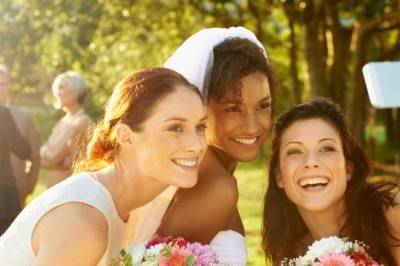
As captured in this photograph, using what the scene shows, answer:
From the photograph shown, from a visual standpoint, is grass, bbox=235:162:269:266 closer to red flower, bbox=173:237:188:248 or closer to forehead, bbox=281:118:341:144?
forehead, bbox=281:118:341:144

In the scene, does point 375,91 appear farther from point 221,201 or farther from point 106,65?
point 106,65

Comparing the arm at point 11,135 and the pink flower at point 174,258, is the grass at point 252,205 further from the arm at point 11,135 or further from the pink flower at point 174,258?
the arm at point 11,135

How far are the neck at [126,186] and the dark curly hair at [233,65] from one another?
2.01 feet

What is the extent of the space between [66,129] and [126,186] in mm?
4611

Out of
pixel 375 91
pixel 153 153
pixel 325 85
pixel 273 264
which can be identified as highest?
pixel 325 85

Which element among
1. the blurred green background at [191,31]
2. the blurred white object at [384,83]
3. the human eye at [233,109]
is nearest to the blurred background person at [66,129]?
the blurred green background at [191,31]

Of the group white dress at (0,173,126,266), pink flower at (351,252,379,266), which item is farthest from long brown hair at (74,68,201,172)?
pink flower at (351,252,379,266)

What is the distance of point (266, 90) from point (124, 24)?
11852 millimetres

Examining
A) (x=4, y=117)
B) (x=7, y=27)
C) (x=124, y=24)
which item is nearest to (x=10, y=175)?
(x=4, y=117)

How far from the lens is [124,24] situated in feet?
49.7

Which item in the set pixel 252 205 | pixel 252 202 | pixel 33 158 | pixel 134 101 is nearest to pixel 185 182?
pixel 134 101

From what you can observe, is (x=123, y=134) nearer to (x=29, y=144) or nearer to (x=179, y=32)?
(x=29, y=144)

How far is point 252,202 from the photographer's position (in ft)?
52.5

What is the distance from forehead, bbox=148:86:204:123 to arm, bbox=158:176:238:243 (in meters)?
0.50
